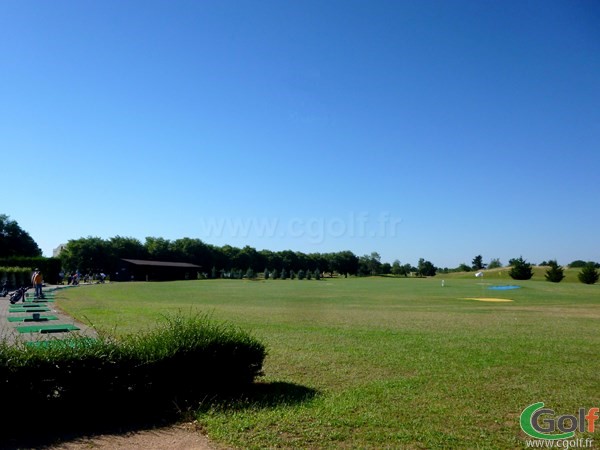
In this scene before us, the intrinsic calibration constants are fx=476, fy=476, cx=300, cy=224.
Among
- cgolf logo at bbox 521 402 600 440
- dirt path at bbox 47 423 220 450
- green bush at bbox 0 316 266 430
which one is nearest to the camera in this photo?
dirt path at bbox 47 423 220 450

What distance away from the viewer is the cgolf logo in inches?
255

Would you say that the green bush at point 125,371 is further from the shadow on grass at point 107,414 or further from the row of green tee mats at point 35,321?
the row of green tee mats at point 35,321

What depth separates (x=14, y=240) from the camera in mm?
90188

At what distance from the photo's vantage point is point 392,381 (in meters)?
9.30

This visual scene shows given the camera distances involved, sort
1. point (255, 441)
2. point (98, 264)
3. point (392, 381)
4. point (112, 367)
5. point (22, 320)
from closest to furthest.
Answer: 1. point (255, 441)
2. point (112, 367)
3. point (392, 381)
4. point (22, 320)
5. point (98, 264)

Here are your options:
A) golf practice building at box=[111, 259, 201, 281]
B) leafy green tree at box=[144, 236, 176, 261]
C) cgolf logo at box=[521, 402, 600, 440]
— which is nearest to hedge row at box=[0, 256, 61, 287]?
golf practice building at box=[111, 259, 201, 281]

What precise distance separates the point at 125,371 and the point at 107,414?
0.64m

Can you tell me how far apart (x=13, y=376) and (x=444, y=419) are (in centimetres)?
594

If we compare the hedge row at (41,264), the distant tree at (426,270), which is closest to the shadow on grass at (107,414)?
the hedge row at (41,264)

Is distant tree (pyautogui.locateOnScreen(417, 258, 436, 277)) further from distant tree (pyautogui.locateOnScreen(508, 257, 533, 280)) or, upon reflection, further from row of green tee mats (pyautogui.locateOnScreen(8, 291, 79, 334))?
row of green tee mats (pyautogui.locateOnScreen(8, 291, 79, 334))

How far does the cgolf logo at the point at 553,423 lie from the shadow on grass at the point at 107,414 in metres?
3.38

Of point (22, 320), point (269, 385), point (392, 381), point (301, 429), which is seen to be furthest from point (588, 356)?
point (22, 320)

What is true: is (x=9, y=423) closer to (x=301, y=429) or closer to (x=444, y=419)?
(x=301, y=429)

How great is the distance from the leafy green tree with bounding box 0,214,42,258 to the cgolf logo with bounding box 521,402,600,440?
95.8 m
